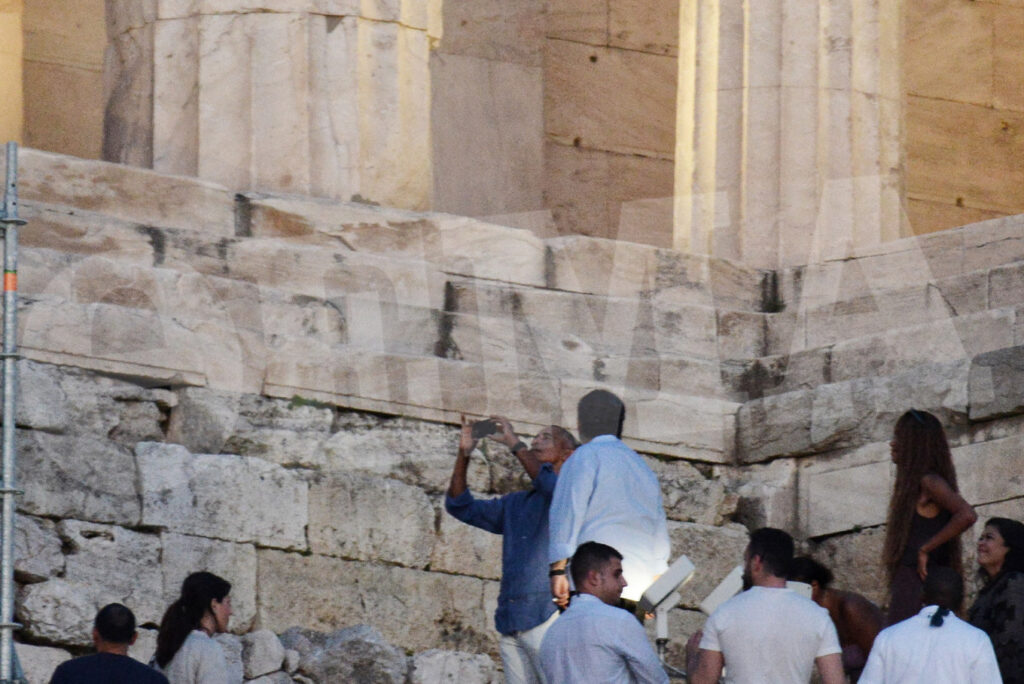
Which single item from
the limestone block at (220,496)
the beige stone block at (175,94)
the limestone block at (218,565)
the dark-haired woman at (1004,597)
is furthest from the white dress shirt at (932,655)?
the beige stone block at (175,94)

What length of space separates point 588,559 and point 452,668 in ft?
9.43

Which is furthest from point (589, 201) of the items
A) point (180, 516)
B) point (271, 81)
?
point (180, 516)

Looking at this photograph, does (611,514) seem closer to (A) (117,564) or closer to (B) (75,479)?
(A) (117,564)

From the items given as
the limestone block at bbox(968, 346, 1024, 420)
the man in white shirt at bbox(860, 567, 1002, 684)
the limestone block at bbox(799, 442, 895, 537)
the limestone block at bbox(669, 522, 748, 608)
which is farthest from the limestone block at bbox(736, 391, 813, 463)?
the man in white shirt at bbox(860, 567, 1002, 684)

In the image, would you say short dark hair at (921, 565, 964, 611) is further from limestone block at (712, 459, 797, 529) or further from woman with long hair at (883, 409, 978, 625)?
limestone block at (712, 459, 797, 529)

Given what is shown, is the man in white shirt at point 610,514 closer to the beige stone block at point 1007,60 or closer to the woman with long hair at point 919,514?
the woman with long hair at point 919,514

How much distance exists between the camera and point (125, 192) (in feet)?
43.1

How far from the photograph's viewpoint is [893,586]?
34.1 ft

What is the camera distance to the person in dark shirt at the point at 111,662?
933 cm

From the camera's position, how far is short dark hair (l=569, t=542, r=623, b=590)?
8922 millimetres

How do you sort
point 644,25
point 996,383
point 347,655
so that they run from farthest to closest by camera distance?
point 644,25 → point 996,383 → point 347,655

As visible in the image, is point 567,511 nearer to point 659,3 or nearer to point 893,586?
point 893,586

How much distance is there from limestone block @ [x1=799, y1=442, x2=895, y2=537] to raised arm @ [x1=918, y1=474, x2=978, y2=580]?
2475 millimetres

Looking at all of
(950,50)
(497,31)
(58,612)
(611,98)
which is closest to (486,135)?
(497,31)
